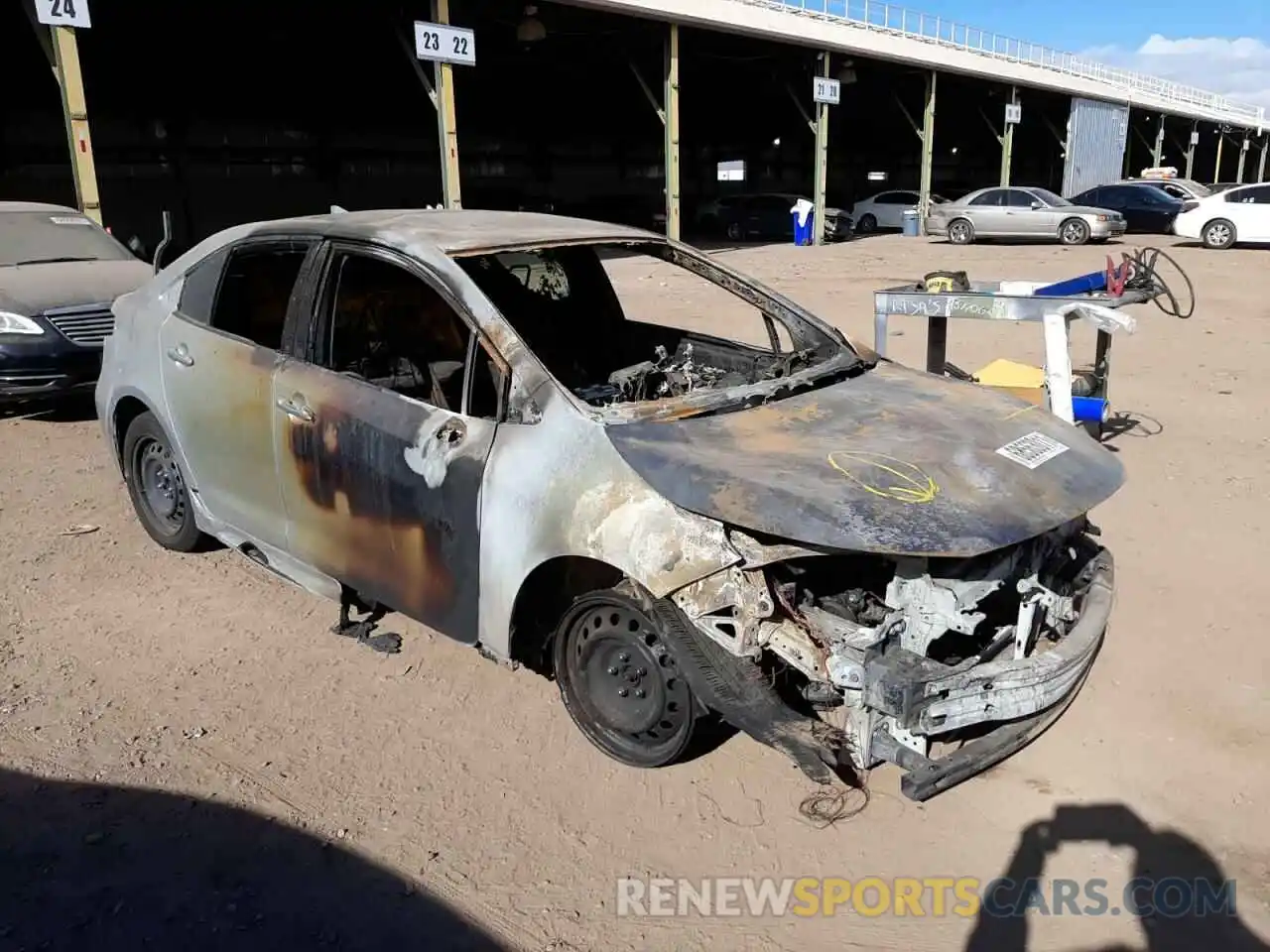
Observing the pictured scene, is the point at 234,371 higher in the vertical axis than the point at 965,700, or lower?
higher

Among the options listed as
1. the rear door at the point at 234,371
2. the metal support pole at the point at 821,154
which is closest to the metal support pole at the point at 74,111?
the rear door at the point at 234,371

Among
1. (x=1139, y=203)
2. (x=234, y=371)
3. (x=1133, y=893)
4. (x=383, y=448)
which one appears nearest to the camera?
(x=1133, y=893)

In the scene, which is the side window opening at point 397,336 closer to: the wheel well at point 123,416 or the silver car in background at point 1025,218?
the wheel well at point 123,416

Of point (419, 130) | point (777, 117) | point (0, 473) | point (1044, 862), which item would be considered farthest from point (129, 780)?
point (777, 117)

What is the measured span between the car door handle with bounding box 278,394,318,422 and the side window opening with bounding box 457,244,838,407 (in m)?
0.86

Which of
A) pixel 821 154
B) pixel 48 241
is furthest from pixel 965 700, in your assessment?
pixel 821 154

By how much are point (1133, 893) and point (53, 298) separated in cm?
806

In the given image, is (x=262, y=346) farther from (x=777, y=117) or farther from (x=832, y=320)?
(x=777, y=117)

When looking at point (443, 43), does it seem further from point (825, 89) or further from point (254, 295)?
point (254, 295)

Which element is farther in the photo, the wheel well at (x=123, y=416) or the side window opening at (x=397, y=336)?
the wheel well at (x=123, y=416)

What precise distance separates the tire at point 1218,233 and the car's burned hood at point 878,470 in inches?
855

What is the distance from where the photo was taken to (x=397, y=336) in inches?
170

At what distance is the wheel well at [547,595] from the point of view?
3.13 meters

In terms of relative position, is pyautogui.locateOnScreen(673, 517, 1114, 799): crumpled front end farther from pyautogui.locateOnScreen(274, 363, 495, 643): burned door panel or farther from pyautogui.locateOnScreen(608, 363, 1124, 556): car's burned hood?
pyautogui.locateOnScreen(274, 363, 495, 643): burned door panel
